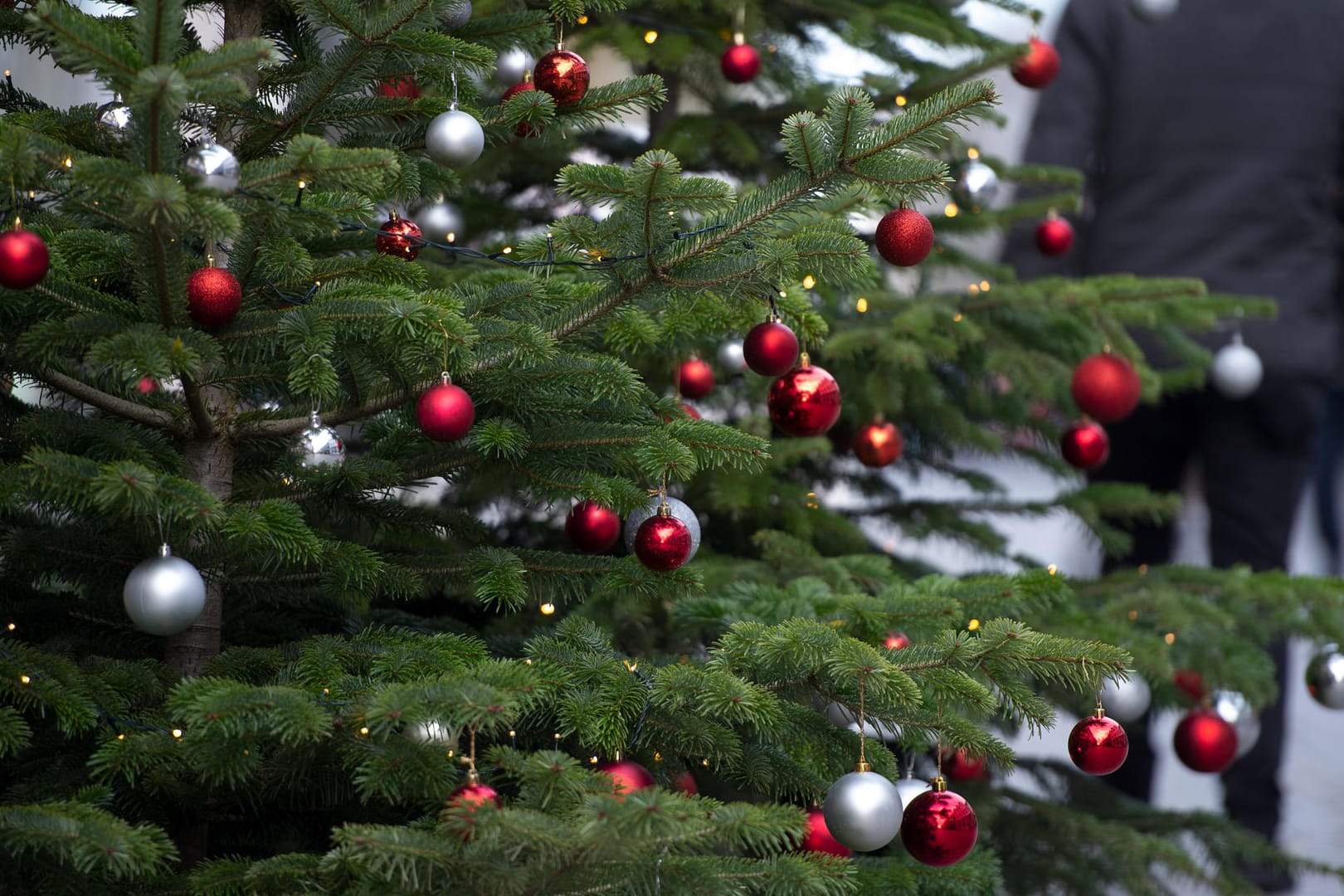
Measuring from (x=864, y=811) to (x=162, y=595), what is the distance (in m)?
0.82

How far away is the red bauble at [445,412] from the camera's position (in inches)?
62.4

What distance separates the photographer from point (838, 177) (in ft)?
4.98

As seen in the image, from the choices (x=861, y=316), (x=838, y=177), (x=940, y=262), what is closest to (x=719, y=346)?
(x=861, y=316)

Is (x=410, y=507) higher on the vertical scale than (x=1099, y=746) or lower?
higher

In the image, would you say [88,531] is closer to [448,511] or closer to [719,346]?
[448,511]

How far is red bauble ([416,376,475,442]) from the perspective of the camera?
1.59 meters

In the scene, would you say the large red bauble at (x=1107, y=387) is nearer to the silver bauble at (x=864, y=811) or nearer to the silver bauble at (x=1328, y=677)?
the silver bauble at (x=1328, y=677)

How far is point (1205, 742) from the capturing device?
2.85 meters

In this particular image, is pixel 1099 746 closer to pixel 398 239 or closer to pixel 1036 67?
pixel 398 239

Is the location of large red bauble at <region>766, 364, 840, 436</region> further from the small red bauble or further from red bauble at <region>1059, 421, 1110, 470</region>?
red bauble at <region>1059, 421, 1110, 470</region>

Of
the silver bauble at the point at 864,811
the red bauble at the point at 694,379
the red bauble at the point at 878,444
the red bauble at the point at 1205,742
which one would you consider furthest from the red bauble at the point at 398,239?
the red bauble at the point at 1205,742

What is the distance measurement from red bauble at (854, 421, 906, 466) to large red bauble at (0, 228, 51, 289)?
68.7 inches

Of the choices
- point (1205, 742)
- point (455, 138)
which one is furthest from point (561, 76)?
point (1205, 742)

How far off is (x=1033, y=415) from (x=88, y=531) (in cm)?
226
